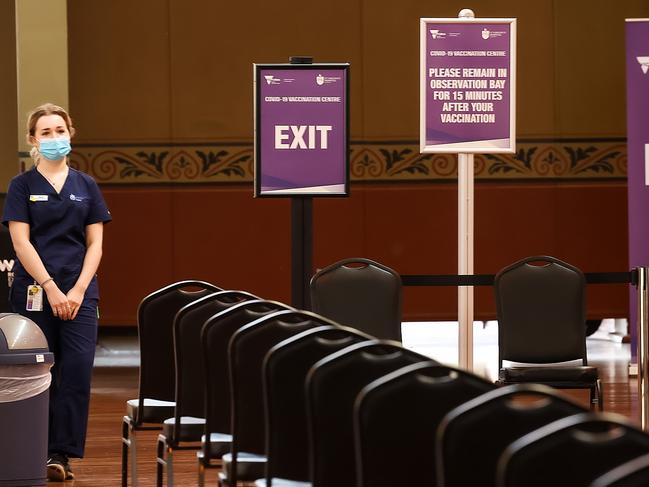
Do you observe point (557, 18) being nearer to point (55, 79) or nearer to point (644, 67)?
point (644, 67)

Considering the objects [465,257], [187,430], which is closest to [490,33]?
[465,257]

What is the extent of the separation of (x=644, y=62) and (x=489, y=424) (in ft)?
21.4

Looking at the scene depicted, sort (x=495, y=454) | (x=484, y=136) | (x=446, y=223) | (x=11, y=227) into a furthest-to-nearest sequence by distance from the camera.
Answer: (x=446, y=223)
(x=484, y=136)
(x=11, y=227)
(x=495, y=454)

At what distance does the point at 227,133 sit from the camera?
9.41 metres

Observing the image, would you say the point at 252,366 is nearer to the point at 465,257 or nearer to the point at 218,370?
the point at 218,370

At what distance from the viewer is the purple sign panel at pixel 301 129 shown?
5.87 meters

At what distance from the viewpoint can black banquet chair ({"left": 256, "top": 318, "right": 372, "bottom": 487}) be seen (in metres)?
2.77

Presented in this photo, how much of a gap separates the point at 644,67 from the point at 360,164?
2.33 metres

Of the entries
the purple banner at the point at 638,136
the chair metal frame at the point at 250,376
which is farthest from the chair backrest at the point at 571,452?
the purple banner at the point at 638,136

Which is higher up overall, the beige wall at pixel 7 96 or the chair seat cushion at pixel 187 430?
the beige wall at pixel 7 96

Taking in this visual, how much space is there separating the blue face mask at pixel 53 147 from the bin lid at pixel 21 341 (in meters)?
0.70

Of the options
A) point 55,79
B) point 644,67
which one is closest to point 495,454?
point 644,67

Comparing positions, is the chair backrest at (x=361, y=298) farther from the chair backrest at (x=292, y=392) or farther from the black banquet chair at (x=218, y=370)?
the chair backrest at (x=292, y=392)

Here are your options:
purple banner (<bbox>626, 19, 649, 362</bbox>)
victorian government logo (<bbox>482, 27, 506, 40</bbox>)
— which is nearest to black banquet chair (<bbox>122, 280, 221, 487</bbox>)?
victorian government logo (<bbox>482, 27, 506, 40</bbox>)
